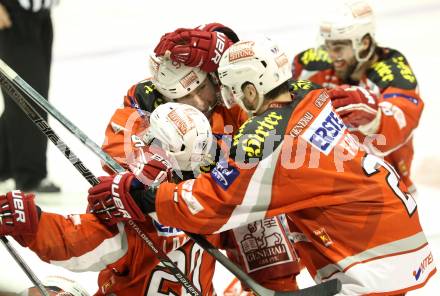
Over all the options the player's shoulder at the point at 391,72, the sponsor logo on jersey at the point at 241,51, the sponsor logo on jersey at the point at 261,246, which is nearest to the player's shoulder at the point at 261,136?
the sponsor logo on jersey at the point at 241,51

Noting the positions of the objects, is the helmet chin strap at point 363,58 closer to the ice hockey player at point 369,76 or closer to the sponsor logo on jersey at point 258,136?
the ice hockey player at point 369,76

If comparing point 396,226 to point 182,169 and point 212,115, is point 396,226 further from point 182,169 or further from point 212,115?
point 212,115

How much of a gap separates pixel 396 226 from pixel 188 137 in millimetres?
715

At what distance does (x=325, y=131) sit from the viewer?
2803 millimetres

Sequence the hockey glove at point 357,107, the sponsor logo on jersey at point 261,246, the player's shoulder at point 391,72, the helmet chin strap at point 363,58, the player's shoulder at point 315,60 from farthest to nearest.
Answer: the player's shoulder at point 315,60
the helmet chin strap at point 363,58
the player's shoulder at point 391,72
the hockey glove at point 357,107
the sponsor logo on jersey at point 261,246

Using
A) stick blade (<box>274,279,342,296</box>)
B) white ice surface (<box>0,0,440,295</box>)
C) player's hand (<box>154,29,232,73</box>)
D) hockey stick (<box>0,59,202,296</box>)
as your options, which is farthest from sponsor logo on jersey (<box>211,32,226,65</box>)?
white ice surface (<box>0,0,440,295</box>)

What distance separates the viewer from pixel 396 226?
2840 mm

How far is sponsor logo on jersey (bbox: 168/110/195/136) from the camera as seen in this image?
284 centimetres

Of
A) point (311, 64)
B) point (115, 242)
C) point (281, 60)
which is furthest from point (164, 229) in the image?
point (311, 64)

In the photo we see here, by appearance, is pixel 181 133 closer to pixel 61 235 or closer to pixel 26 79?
pixel 61 235

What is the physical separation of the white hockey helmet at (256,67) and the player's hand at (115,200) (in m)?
0.45

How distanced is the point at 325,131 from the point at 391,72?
1721 mm

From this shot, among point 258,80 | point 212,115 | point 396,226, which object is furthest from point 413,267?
point 212,115

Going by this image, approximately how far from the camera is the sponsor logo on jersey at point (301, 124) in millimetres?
2748
